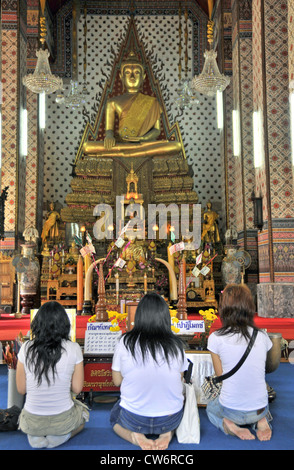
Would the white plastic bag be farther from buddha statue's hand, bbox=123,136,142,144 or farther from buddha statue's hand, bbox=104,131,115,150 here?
buddha statue's hand, bbox=123,136,142,144

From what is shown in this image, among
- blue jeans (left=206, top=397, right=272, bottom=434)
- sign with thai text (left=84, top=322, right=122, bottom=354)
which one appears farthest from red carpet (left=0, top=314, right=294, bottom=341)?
blue jeans (left=206, top=397, right=272, bottom=434)

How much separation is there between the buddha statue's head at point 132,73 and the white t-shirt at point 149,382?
13.1 m

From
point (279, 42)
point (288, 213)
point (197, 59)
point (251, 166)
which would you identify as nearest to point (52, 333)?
point (288, 213)

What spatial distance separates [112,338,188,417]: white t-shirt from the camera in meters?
3.02

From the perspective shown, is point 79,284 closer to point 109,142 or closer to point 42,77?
point 42,77

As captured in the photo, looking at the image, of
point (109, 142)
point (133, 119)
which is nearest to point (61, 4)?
point (133, 119)

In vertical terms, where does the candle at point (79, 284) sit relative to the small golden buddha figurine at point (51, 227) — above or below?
below

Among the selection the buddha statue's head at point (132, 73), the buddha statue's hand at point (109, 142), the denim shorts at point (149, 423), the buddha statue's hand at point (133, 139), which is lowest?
the denim shorts at point (149, 423)

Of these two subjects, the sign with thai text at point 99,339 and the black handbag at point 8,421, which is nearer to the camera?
the black handbag at point 8,421

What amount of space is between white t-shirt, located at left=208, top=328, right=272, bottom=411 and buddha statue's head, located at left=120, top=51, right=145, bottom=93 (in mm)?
12882

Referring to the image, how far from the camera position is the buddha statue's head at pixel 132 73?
14953 mm

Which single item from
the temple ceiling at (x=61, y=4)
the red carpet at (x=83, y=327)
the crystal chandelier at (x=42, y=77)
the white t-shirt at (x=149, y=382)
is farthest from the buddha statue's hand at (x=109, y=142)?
the white t-shirt at (x=149, y=382)

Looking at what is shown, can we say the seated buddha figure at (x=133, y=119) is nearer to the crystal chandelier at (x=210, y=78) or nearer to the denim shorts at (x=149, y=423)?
the crystal chandelier at (x=210, y=78)
